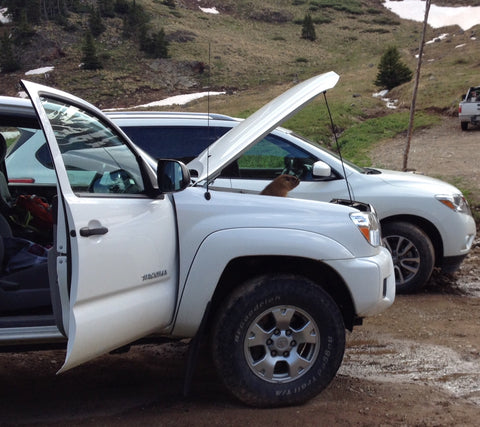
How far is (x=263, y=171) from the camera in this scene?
6867 mm

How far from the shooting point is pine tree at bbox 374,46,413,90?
1623 inches

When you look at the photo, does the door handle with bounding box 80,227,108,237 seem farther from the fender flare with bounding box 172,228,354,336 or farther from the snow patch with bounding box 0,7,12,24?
the snow patch with bounding box 0,7,12,24

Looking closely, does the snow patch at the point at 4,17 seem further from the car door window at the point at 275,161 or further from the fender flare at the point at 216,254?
the fender flare at the point at 216,254

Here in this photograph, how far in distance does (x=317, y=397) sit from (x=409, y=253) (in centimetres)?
301

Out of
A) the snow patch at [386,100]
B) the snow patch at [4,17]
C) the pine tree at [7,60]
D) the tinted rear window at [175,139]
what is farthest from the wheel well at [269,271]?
the snow patch at [4,17]

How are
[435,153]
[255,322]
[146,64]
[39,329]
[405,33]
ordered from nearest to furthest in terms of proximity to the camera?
[39,329]
[255,322]
[435,153]
[146,64]
[405,33]

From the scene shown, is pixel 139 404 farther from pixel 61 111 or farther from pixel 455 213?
pixel 455 213

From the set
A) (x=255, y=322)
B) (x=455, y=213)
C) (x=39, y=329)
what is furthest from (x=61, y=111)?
(x=455, y=213)

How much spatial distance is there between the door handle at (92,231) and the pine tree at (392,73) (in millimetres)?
39715

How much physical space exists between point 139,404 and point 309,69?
63964 millimetres

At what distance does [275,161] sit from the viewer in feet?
22.5

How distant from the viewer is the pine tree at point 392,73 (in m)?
41.2

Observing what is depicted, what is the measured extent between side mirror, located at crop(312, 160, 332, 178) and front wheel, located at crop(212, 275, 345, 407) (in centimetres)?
271

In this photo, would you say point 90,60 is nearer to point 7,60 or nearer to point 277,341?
point 7,60
